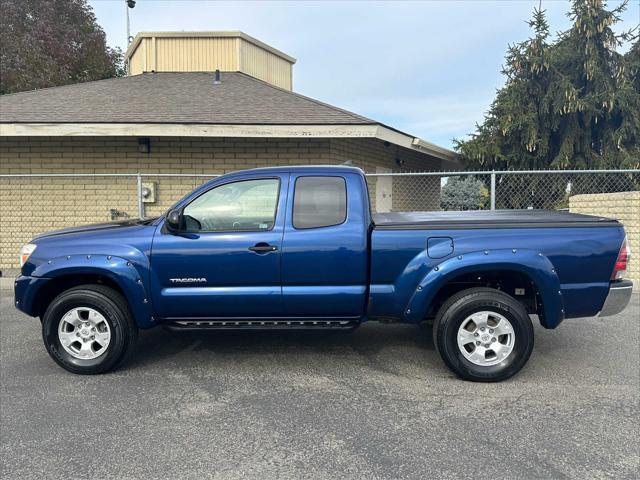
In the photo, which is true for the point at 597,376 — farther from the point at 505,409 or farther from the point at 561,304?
the point at 505,409

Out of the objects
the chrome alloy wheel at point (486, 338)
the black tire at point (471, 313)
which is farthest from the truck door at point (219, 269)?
the chrome alloy wheel at point (486, 338)

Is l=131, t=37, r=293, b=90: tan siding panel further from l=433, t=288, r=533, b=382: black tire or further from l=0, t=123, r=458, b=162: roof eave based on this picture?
l=433, t=288, r=533, b=382: black tire

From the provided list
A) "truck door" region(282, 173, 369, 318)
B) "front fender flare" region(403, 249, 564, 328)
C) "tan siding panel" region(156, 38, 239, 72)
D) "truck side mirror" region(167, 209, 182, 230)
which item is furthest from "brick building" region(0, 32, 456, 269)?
"front fender flare" region(403, 249, 564, 328)

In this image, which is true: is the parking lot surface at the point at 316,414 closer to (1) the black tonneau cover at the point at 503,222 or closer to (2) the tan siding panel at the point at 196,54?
(1) the black tonneau cover at the point at 503,222

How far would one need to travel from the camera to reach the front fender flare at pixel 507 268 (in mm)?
3984

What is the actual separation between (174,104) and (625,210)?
28.4ft

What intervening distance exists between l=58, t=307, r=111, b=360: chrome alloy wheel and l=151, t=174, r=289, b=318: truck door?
55 centimetres

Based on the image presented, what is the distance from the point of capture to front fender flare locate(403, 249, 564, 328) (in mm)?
3984

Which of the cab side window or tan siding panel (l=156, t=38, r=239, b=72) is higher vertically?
tan siding panel (l=156, t=38, r=239, b=72)

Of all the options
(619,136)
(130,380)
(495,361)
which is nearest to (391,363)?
(495,361)

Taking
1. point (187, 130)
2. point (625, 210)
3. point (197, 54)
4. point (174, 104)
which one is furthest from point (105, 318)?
point (197, 54)

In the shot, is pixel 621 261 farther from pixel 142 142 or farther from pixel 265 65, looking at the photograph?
pixel 265 65

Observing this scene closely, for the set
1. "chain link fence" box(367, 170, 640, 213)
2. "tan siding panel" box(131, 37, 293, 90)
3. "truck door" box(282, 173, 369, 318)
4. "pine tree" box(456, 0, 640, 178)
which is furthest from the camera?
"pine tree" box(456, 0, 640, 178)

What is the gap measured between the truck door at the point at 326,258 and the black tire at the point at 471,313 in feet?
2.43
